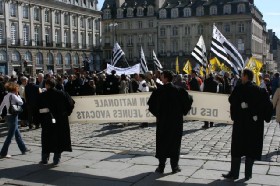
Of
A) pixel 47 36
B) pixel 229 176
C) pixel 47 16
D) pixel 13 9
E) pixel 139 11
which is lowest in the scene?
pixel 229 176

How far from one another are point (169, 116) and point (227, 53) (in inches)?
281

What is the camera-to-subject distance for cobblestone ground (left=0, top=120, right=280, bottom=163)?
30.8 feet

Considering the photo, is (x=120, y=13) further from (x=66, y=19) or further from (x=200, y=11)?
(x=66, y=19)

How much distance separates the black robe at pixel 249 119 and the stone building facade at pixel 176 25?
71.4 meters

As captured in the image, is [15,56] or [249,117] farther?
[15,56]

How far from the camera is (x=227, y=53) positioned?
13.9 m

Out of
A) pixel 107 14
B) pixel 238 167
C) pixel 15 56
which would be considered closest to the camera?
pixel 238 167

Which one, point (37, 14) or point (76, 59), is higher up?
point (37, 14)

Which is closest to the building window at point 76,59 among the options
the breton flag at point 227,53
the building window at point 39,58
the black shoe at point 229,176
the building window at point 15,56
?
the building window at point 39,58

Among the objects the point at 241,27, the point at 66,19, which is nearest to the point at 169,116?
the point at 66,19

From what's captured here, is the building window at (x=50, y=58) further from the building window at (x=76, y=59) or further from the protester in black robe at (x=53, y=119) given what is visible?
the protester in black robe at (x=53, y=119)

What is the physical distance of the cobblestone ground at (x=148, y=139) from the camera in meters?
9.38

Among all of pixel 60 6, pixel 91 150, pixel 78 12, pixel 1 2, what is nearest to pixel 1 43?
pixel 1 2

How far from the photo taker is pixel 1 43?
186 feet
